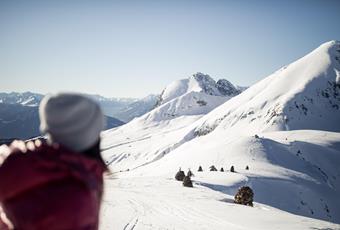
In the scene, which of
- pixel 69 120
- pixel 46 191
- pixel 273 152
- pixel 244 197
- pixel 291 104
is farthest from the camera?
pixel 291 104

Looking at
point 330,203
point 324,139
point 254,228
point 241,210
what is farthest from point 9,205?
point 324,139

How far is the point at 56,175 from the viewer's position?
60.7 inches

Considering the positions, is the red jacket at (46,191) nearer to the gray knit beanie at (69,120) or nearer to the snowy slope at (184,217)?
the gray knit beanie at (69,120)

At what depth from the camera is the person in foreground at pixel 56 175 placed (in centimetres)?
151

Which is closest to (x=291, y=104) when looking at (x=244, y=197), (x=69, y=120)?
(x=244, y=197)

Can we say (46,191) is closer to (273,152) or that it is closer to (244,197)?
(244,197)

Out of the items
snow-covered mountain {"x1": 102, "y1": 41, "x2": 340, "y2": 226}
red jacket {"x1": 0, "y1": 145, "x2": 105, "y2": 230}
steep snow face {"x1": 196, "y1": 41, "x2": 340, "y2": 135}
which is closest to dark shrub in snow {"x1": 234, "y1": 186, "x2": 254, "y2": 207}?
snow-covered mountain {"x1": 102, "y1": 41, "x2": 340, "y2": 226}

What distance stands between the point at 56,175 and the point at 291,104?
523 ft

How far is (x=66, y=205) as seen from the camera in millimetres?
1501

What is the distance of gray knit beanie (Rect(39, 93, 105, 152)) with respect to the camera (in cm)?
176

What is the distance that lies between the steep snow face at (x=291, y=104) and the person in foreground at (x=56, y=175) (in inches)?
5405

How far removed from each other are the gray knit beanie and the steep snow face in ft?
450

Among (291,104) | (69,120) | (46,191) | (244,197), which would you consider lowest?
(291,104)

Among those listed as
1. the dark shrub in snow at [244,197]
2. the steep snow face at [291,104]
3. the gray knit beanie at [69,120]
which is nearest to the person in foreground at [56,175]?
the gray knit beanie at [69,120]
